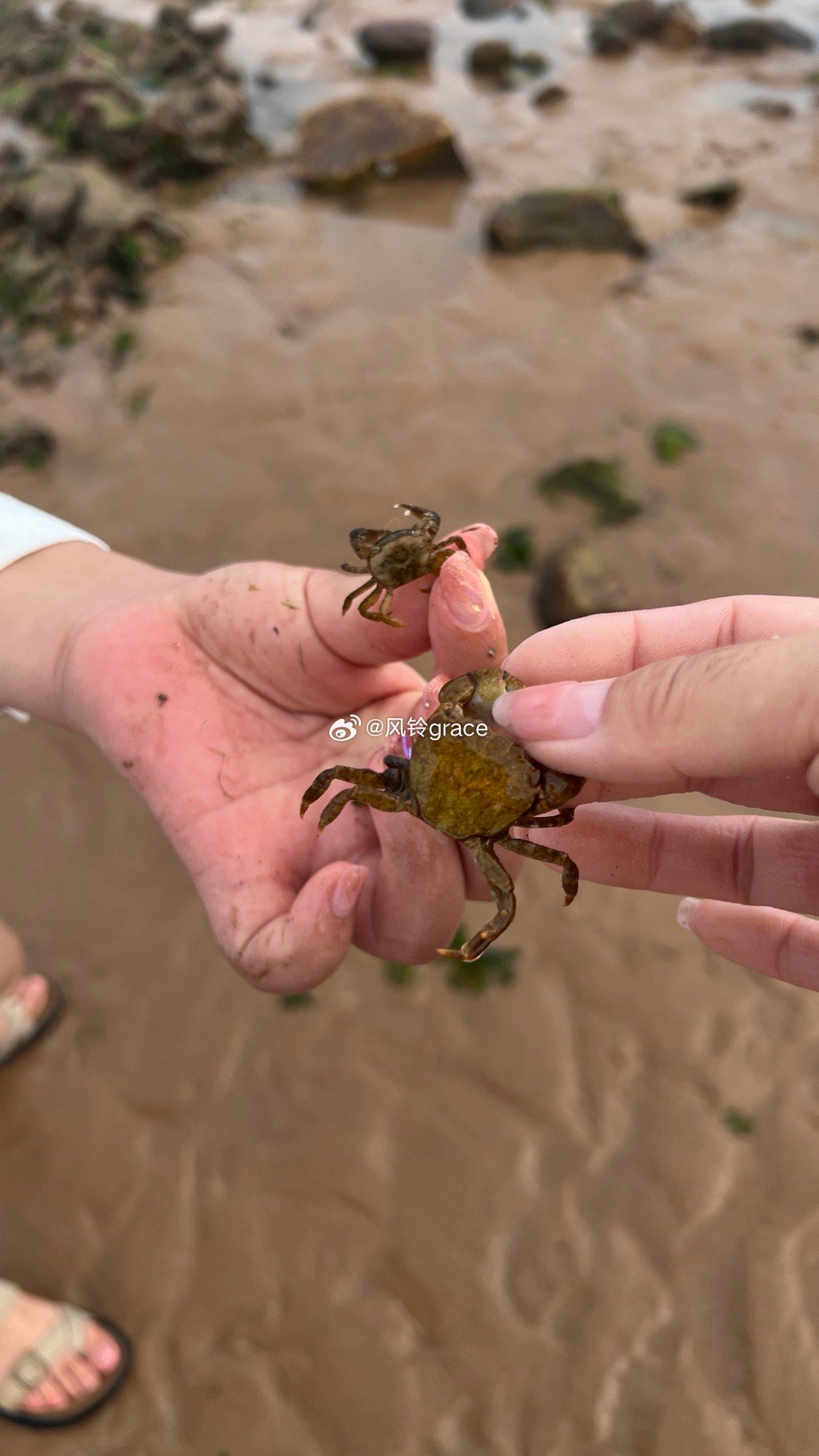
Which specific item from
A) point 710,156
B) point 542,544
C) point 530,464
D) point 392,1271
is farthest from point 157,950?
point 710,156

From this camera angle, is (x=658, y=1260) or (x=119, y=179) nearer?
(x=658, y=1260)

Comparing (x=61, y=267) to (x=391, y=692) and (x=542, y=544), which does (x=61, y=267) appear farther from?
(x=391, y=692)

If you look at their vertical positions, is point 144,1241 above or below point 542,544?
below

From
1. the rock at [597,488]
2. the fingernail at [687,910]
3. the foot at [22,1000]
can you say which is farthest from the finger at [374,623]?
the rock at [597,488]

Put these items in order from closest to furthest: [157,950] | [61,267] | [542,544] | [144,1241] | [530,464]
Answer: [144,1241], [157,950], [542,544], [530,464], [61,267]

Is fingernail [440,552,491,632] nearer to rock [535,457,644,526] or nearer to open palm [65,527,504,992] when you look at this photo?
open palm [65,527,504,992]

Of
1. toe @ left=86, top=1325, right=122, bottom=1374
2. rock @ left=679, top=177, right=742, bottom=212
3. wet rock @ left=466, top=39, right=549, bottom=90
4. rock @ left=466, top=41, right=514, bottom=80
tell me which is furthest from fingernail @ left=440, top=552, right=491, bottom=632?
rock @ left=466, top=41, right=514, bottom=80

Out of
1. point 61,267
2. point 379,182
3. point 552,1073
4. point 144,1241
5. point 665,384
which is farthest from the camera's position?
point 379,182
